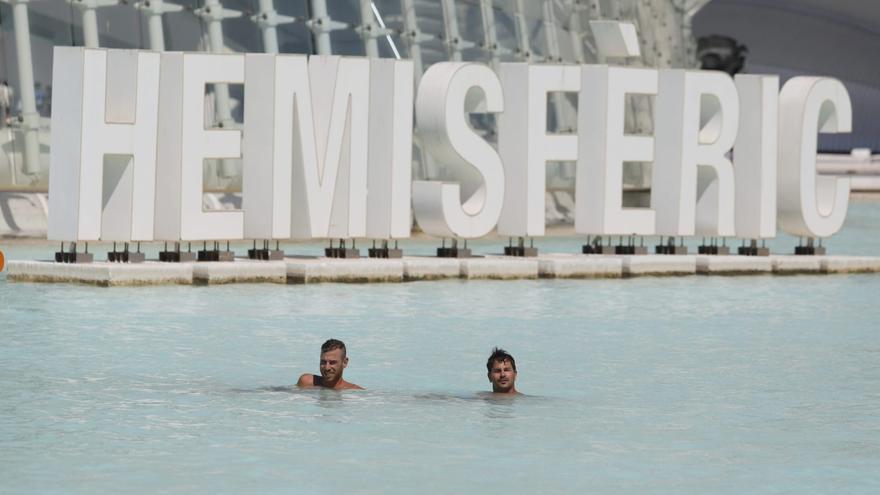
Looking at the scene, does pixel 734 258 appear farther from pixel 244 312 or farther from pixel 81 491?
pixel 81 491

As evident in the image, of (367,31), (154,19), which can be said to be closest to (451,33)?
(367,31)

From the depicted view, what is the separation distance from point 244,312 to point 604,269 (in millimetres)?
6545

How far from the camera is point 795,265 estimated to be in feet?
85.5

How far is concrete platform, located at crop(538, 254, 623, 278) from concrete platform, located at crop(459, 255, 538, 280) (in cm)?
15

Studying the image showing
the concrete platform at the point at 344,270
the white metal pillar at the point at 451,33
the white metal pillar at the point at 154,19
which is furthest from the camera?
the white metal pillar at the point at 451,33

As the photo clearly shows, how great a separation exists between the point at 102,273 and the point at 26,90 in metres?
7.67

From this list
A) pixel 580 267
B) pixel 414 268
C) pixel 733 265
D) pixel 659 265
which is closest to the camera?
pixel 414 268

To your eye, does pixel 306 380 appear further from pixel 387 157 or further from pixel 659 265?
pixel 659 265

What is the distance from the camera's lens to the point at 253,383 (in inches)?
574

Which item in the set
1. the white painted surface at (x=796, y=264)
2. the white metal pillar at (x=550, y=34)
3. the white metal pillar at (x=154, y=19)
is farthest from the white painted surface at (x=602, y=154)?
the white metal pillar at (x=550, y=34)

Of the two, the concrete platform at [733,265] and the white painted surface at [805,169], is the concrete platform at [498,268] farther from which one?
the white painted surface at [805,169]

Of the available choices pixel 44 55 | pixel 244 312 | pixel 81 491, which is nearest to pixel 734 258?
pixel 244 312

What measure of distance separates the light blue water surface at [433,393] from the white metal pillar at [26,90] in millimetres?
7384

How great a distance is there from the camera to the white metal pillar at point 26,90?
27922 mm
